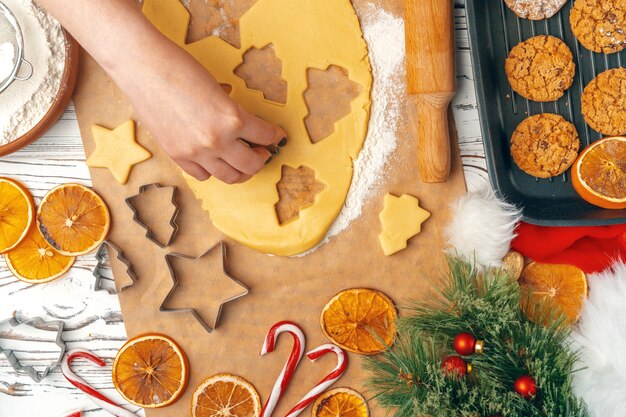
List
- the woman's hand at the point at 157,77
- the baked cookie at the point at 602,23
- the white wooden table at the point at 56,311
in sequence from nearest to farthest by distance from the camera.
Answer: the woman's hand at the point at 157,77
the baked cookie at the point at 602,23
the white wooden table at the point at 56,311

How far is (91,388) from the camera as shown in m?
1.62

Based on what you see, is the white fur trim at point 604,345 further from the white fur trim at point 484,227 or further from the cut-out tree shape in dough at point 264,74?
the cut-out tree shape in dough at point 264,74

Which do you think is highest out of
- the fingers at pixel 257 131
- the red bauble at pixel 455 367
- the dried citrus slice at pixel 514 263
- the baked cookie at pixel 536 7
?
the baked cookie at pixel 536 7

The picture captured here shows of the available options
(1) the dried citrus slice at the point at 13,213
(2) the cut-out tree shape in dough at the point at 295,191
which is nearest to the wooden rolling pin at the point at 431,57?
(2) the cut-out tree shape in dough at the point at 295,191

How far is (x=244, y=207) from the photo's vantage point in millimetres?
1558

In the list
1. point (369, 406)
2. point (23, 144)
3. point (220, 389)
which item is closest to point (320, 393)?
point (369, 406)

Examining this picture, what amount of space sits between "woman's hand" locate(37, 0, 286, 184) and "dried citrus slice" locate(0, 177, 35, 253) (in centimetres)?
50

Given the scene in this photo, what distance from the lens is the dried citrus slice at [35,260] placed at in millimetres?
1601

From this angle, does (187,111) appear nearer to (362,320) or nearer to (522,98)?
(362,320)

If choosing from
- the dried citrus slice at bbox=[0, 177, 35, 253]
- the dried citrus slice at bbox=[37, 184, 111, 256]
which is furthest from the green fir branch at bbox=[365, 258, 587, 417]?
the dried citrus slice at bbox=[0, 177, 35, 253]

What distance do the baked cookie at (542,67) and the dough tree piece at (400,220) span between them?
413mm

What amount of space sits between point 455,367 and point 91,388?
991mm

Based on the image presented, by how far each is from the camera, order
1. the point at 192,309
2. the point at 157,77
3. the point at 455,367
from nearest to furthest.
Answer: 1. the point at 157,77
2. the point at 455,367
3. the point at 192,309

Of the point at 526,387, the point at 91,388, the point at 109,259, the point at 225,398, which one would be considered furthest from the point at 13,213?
the point at 526,387
